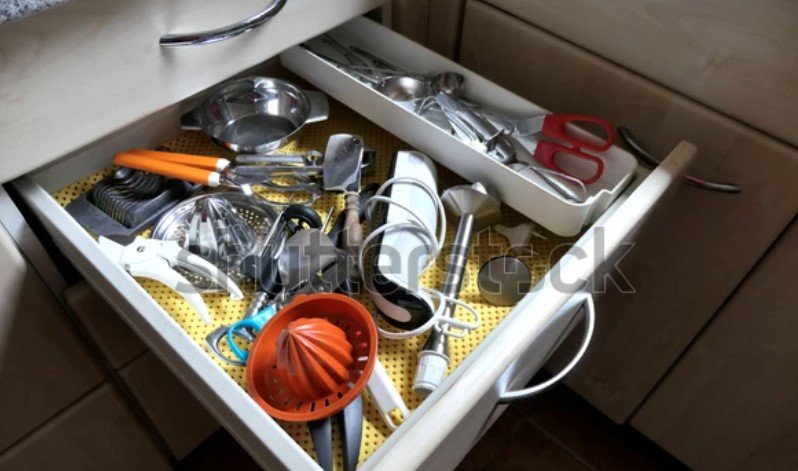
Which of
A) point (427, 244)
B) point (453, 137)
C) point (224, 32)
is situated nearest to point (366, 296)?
point (427, 244)

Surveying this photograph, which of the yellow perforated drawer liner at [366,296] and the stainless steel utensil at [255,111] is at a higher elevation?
the stainless steel utensil at [255,111]

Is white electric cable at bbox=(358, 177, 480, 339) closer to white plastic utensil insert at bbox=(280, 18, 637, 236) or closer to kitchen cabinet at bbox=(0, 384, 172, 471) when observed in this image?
white plastic utensil insert at bbox=(280, 18, 637, 236)

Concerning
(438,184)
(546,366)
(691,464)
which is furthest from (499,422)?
(438,184)

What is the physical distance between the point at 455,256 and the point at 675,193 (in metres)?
0.31

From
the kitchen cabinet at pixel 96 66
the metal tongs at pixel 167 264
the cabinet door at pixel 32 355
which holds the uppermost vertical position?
the kitchen cabinet at pixel 96 66

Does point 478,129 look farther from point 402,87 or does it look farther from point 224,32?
point 224,32

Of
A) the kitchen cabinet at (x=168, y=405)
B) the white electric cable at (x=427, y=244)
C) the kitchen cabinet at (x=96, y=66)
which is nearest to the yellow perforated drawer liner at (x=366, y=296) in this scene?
the white electric cable at (x=427, y=244)

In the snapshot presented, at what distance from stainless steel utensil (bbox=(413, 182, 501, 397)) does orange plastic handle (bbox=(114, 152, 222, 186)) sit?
259 millimetres

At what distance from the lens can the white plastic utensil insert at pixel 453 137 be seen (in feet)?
1.99

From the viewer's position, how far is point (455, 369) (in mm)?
517

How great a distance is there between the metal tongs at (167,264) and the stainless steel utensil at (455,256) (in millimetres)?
198

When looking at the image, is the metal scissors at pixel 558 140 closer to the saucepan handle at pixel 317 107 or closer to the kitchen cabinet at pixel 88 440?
the saucepan handle at pixel 317 107

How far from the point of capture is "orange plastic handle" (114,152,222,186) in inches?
25.6

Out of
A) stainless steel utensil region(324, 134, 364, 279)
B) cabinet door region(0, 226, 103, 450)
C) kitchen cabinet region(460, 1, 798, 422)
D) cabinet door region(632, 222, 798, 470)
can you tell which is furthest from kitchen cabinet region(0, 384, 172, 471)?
cabinet door region(632, 222, 798, 470)
